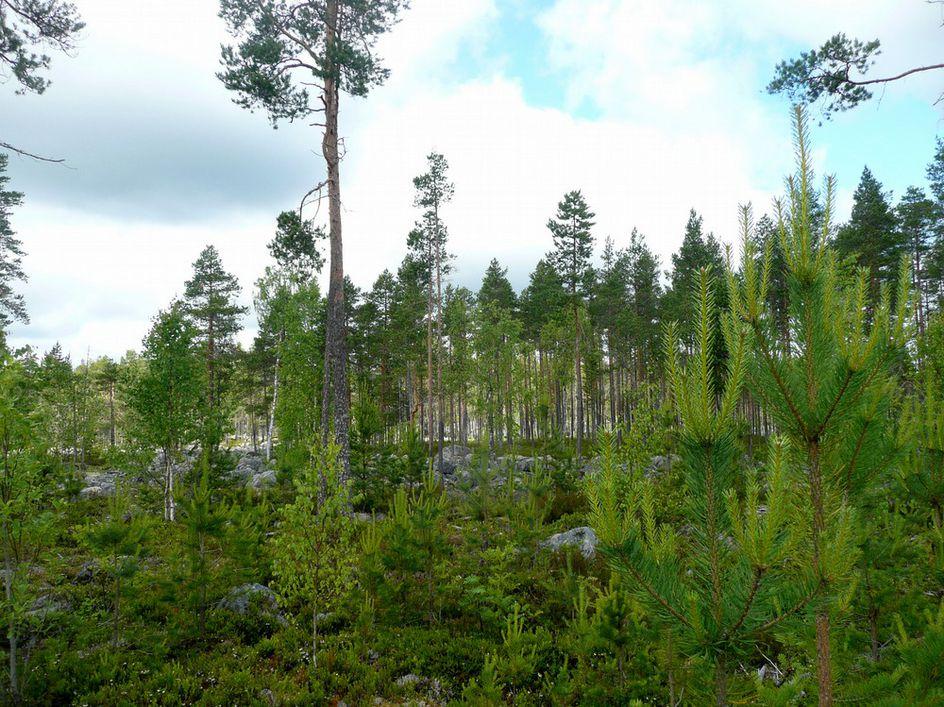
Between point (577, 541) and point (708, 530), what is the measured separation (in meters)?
9.57

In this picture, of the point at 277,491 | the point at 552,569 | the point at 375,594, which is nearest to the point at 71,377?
the point at 277,491

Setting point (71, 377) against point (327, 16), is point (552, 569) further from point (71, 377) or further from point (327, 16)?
point (71, 377)

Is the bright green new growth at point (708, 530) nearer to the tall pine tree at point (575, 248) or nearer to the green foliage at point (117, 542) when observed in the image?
the green foliage at point (117, 542)

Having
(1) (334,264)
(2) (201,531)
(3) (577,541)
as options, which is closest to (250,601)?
(2) (201,531)

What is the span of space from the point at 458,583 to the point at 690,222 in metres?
30.6

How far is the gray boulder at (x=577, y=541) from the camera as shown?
34.4 feet

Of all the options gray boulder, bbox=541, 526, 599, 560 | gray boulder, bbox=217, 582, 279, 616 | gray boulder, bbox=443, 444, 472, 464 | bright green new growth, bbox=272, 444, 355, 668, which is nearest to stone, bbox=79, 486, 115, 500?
gray boulder, bbox=217, 582, 279, 616

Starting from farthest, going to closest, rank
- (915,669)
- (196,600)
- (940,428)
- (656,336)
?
(656,336) < (196,600) < (940,428) < (915,669)

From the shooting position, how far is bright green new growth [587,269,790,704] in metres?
1.98

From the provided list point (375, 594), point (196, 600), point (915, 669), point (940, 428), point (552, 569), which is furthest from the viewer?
point (552, 569)

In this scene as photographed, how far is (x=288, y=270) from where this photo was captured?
2967cm

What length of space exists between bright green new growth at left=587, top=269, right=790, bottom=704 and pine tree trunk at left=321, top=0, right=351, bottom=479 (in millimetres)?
9821

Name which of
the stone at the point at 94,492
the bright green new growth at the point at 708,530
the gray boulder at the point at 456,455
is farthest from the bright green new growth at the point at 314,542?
the gray boulder at the point at 456,455

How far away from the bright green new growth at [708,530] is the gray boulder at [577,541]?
8.50 meters
